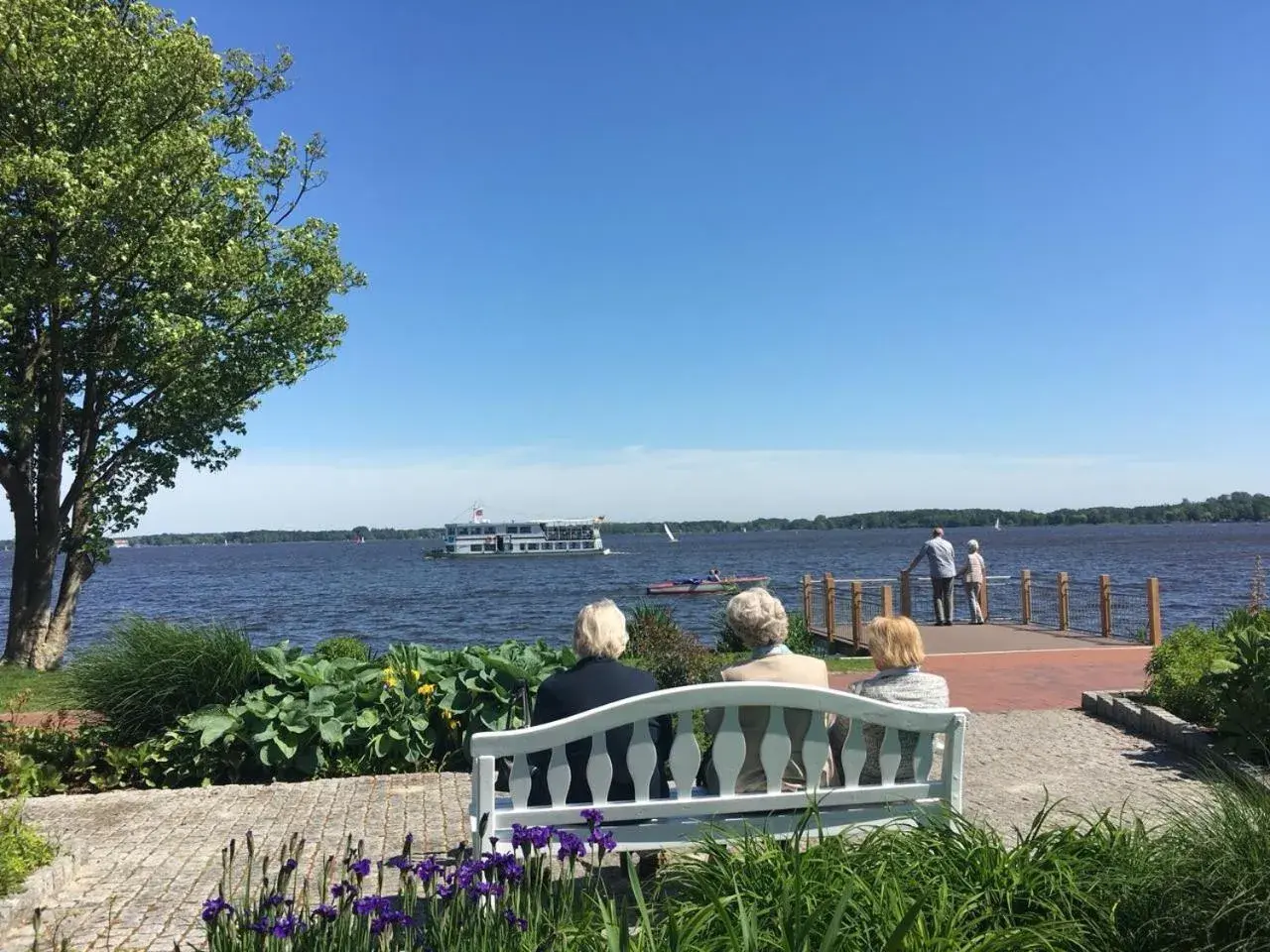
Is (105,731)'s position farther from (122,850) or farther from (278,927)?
(278,927)

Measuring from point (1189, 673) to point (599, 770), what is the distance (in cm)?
575

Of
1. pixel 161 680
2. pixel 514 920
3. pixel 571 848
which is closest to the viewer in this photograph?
pixel 514 920

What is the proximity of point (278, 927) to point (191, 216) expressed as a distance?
14.2 metres

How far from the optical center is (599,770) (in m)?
3.35

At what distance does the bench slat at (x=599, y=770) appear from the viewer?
3.33m

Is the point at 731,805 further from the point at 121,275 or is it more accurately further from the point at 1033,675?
the point at 121,275

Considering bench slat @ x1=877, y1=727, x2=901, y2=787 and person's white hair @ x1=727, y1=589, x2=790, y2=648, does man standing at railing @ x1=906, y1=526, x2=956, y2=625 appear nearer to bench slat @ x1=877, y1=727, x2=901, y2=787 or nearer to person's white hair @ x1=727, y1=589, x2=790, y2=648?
person's white hair @ x1=727, y1=589, x2=790, y2=648

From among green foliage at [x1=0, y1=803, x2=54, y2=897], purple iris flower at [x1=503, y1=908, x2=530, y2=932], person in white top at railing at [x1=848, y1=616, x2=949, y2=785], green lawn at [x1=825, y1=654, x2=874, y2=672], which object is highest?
person in white top at railing at [x1=848, y1=616, x2=949, y2=785]

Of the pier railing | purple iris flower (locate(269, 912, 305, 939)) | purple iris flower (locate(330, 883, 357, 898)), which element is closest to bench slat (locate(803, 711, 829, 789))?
purple iris flower (locate(330, 883, 357, 898))

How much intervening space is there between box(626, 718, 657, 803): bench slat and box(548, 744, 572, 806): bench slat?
0.22m

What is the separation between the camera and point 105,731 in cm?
611

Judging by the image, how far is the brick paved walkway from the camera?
888 centimetres

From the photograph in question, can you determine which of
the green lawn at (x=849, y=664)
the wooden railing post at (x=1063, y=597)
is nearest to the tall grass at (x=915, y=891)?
the green lawn at (x=849, y=664)

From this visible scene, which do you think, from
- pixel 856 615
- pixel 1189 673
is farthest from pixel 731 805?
pixel 856 615
